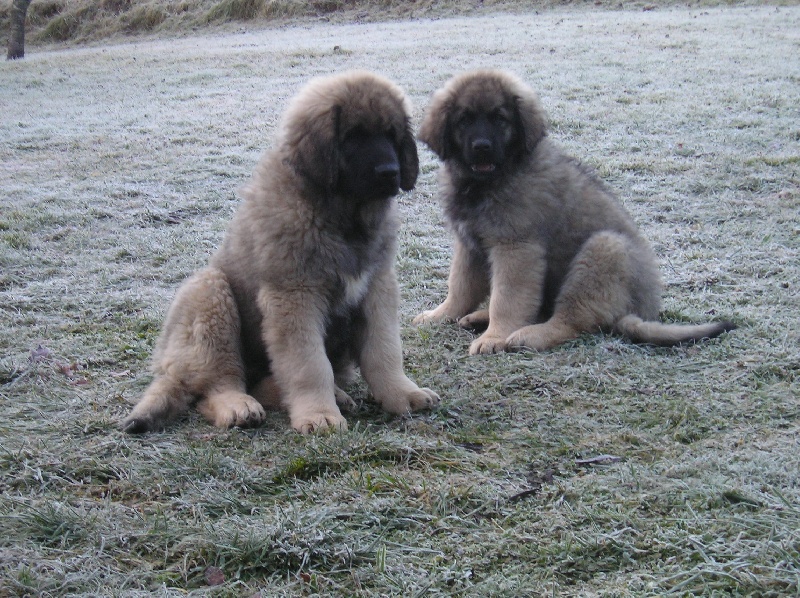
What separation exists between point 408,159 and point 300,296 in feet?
2.96

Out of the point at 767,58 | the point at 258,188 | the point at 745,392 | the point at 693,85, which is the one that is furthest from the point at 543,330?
the point at 767,58

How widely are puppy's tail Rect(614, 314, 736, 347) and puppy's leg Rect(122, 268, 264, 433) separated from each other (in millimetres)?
2217

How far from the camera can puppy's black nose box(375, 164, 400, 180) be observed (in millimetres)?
3738

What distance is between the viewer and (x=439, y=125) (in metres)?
5.26

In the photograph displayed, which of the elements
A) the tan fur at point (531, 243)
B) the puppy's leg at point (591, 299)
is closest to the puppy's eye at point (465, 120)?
the tan fur at point (531, 243)

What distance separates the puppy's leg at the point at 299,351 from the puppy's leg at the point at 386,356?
0.87ft

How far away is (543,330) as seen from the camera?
4.83 metres

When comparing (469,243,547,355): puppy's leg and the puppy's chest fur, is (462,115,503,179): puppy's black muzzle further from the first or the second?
the puppy's chest fur

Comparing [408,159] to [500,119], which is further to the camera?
[500,119]

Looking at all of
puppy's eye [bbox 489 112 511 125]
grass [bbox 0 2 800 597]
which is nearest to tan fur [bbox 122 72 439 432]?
grass [bbox 0 2 800 597]

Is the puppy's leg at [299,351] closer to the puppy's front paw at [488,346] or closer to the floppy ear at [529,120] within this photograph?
the puppy's front paw at [488,346]

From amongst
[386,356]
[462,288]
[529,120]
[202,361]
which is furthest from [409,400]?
[529,120]

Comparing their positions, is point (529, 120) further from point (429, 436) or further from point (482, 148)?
point (429, 436)

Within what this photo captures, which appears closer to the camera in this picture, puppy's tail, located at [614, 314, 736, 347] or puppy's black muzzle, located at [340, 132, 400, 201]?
puppy's black muzzle, located at [340, 132, 400, 201]
